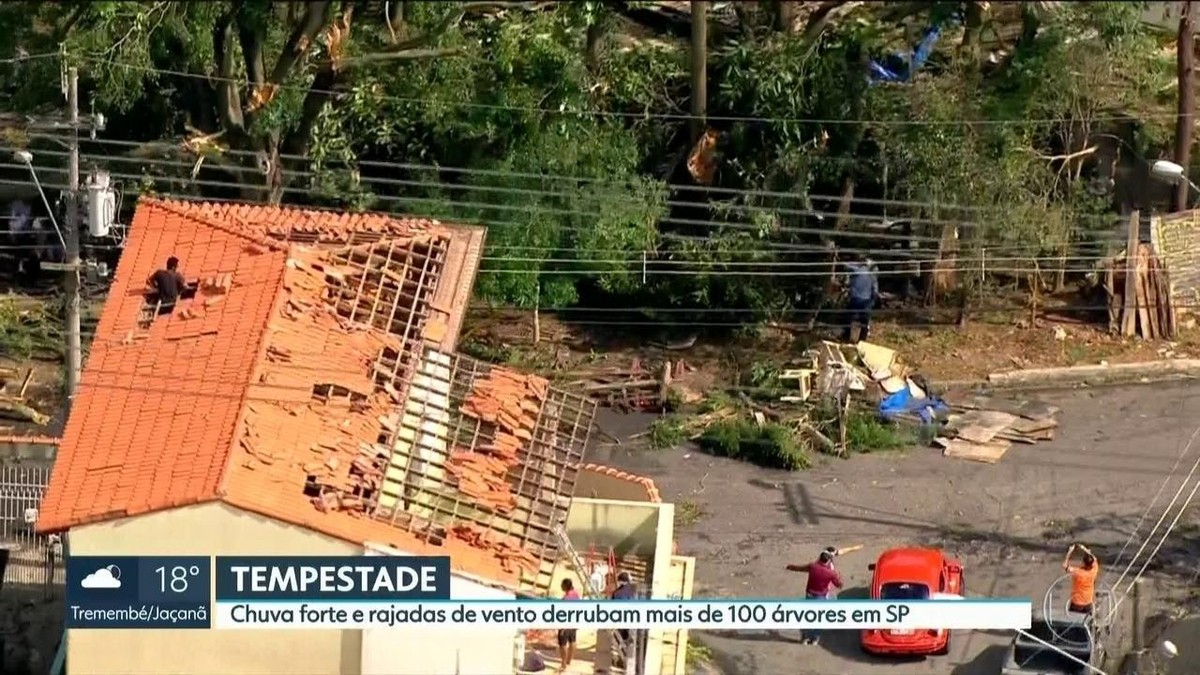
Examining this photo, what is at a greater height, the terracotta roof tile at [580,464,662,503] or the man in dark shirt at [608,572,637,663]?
the terracotta roof tile at [580,464,662,503]

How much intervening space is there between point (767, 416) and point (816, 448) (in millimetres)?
910

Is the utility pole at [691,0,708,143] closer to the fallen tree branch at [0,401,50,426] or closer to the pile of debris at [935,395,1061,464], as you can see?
the pile of debris at [935,395,1061,464]

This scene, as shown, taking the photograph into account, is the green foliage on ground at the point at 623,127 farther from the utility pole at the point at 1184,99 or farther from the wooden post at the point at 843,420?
the wooden post at the point at 843,420

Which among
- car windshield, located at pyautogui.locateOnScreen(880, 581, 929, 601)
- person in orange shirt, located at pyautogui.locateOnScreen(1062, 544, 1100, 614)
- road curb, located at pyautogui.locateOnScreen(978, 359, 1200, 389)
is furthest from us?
road curb, located at pyautogui.locateOnScreen(978, 359, 1200, 389)

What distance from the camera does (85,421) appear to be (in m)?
25.7

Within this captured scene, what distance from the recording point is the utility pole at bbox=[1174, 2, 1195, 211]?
3384 centimetres

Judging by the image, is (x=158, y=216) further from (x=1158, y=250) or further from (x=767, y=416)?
(x=1158, y=250)

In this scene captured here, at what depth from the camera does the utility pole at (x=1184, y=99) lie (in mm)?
33844

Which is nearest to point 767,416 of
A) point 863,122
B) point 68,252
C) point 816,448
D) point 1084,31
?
point 816,448

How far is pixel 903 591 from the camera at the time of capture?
88.4ft

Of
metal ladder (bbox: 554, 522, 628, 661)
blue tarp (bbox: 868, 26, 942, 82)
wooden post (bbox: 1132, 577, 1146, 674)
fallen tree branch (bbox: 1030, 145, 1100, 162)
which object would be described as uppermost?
blue tarp (bbox: 868, 26, 942, 82)

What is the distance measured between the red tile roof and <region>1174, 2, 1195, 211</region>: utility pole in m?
11.3

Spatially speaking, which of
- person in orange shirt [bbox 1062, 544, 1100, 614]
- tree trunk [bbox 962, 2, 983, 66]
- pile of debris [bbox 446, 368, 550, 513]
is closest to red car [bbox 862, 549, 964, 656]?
person in orange shirt [bbox 1062, 544, 1100, 614]

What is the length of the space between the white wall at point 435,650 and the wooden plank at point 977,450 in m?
9.64
